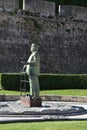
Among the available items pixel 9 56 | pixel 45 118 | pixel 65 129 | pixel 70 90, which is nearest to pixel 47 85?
pixel 70 90

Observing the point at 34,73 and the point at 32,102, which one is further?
the point at 34,73

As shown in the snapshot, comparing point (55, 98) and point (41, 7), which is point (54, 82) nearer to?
point (55, 98)

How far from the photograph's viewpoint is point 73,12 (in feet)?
108

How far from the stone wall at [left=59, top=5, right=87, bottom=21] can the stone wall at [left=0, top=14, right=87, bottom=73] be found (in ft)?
1.75

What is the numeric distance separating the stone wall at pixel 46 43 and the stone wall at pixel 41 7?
0.52 m

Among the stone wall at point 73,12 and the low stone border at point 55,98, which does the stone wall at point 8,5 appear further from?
the low stone border at point 55,98

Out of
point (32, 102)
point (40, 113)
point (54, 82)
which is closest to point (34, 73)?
point (32, 102)

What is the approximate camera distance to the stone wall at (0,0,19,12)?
28.8 meters

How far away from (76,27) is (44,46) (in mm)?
3032

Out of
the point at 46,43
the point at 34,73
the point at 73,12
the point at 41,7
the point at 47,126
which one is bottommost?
the point at 47,126

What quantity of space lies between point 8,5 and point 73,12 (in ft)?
18.3

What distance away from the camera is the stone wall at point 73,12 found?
32.6m

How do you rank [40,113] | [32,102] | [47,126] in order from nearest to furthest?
[47,126], [40,113], [32,102]

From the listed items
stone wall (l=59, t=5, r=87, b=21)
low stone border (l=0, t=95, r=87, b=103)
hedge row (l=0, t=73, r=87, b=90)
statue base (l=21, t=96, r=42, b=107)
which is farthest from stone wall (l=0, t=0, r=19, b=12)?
statue base (l=21, t=96, r=42, b=107)
